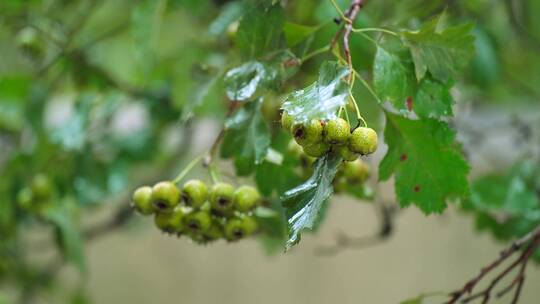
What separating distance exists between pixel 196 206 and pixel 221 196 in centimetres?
3

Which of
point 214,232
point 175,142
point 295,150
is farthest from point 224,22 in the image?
point 175,142

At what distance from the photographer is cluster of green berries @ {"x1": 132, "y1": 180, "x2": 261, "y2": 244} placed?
2.55 ft

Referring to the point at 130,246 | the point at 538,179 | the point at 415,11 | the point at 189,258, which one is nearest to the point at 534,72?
the point at 538,179

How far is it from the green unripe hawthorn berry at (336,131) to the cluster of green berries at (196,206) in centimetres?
25

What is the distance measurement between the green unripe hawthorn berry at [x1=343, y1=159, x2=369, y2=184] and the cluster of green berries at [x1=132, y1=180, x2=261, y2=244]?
Result: 13 cm

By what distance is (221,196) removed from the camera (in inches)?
31.1

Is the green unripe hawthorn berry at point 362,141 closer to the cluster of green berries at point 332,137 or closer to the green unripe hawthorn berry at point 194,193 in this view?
the cluster of green berries at point 332,137

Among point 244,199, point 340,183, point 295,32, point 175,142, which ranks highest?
point 295,32

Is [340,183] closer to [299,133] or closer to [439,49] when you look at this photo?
[439,49]

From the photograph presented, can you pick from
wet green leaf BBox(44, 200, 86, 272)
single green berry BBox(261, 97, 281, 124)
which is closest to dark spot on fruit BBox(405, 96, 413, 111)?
single green berry BBox(261, 97, 281, 124)

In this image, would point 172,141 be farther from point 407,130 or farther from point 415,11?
point 407,130

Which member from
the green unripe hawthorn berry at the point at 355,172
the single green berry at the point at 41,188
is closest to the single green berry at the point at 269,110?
the green unripe hawthorn berry at the point at 355,172

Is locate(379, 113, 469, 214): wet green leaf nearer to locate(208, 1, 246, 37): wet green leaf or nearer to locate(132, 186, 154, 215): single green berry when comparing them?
locate(132, 186, 154, 215): single green berry

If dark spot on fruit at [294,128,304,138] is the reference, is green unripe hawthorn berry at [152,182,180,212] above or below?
below
